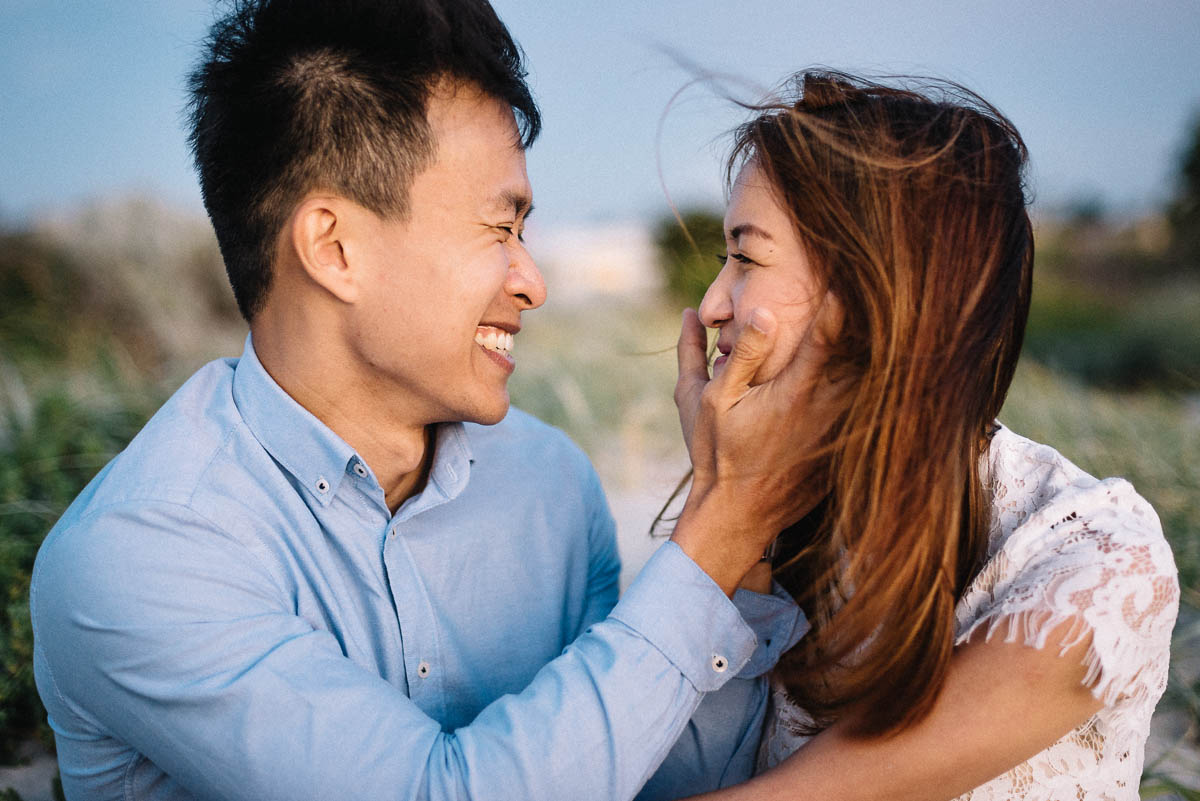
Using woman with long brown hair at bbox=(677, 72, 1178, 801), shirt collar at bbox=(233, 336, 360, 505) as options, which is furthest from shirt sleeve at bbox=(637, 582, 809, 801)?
shirt collar at bbox=(233, 336, 360, 505)

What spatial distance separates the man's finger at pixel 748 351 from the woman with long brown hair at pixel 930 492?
15mm

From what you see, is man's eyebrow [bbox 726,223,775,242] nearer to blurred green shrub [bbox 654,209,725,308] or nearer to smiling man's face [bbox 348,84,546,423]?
blurred green shrub [bbox 654,209,725,308]

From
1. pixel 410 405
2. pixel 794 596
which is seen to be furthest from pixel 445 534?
pixel 794 596

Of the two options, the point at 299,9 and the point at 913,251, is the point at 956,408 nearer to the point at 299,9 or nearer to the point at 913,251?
the point at 913,251

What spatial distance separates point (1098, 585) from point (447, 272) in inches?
58.9

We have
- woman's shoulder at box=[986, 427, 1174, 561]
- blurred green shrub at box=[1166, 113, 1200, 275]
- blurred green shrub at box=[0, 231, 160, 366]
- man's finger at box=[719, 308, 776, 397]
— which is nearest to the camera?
woman's shoulder at box=[986, 427, 1174, 561]

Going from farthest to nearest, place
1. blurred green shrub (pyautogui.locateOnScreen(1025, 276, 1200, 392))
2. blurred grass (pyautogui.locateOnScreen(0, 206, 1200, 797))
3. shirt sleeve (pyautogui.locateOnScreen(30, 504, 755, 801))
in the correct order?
blurred green shrub (pyautogui.locateOnScreen(1025, 276, 1200, 392)), blurred grass (pyautogui.locateOnScreen(0, 206, 1200, 797)), shirt sleeve (pyautogui.locateOnScreen(30, 504, 755, 801))

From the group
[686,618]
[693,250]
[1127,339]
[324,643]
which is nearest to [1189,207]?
[1127,339]

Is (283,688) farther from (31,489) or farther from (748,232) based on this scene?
(31,489)

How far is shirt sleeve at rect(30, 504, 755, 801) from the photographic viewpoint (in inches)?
62.0

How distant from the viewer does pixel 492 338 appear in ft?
7.51

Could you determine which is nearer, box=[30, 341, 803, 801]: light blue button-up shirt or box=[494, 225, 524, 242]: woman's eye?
box=[30, 341, 803, 801]: light blue button-up shirt

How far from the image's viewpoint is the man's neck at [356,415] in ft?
7.06

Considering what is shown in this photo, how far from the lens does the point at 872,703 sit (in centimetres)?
176
